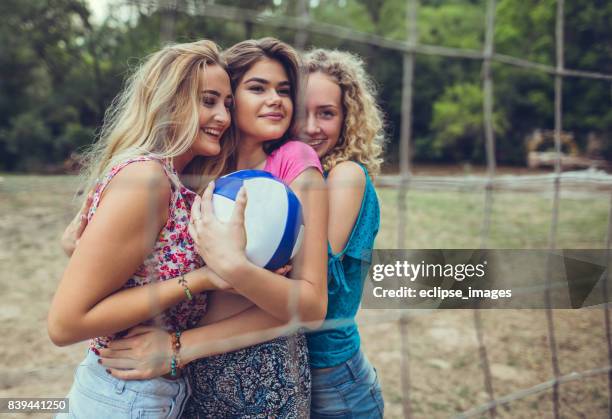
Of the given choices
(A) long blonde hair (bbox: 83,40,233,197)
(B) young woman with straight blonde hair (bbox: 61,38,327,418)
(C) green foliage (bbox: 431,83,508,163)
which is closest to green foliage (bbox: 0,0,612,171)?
(C) green foliage (bbox: 431,83,508,163)

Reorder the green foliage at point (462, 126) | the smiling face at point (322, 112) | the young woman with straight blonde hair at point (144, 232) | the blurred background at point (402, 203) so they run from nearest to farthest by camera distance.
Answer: the young woman with straight blonde hair at point (144, 232) → the smiling face at point (322, 112) → the blurred background at point (402, 203) → the green foliage at point (462, 126)

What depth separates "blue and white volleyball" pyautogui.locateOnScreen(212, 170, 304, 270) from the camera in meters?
0.90

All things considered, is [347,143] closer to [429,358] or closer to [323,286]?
[323,286]

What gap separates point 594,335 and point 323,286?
91.8 inches

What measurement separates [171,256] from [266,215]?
18 cm

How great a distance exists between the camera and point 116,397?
89 centimetres

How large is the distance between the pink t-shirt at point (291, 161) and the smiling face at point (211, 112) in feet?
0.39

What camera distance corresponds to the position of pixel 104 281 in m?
0.82

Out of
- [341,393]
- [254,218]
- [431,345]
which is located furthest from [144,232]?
[431,345]

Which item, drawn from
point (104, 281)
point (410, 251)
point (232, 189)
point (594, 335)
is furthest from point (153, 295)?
point (594, 335)

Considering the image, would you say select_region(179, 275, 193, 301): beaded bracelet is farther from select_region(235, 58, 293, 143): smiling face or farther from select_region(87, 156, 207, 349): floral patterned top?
select_region(235, 58, 293, 143): smiling face

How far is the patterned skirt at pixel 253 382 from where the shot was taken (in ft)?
3.16

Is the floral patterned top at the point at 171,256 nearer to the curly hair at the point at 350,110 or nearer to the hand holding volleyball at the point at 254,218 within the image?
the hand holding volleyball at the point at 254,218

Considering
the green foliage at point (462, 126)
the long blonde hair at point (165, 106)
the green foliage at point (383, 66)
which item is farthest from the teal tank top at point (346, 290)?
the green foliage at point (462, 126)
